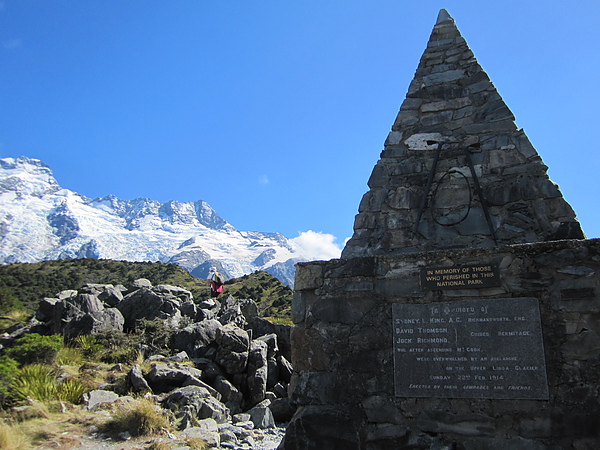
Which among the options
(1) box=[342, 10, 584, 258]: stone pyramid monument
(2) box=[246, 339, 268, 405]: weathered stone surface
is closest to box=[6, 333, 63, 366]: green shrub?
(2) box=[246, 339, 268, 405]: weathered stone surface

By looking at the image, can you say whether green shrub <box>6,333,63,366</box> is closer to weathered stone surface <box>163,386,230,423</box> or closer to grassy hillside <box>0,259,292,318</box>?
weathered stone surface <box>163,386,230,423</box>

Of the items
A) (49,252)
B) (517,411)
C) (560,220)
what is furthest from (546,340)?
(49,252)

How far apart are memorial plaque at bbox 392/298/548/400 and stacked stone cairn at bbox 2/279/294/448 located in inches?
164

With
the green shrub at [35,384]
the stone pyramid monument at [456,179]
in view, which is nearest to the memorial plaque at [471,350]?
the stone pyramid monument at [456,179]

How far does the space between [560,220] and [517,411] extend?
2.87 metres

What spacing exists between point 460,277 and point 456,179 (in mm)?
2443

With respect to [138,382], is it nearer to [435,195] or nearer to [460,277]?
[435,195]

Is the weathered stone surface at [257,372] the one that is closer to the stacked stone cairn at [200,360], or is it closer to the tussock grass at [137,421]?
the stacked stone cairn at [200,360]

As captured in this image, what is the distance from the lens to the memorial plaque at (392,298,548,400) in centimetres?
433

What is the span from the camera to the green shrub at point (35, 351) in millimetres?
10336


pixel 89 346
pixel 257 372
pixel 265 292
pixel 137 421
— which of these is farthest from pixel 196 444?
pixel 265 292

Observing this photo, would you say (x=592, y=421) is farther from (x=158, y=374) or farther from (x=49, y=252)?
(x=49, y=252)

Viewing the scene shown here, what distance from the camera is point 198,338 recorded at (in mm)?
12852

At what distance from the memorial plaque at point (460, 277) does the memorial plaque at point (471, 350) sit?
174 millimetres
